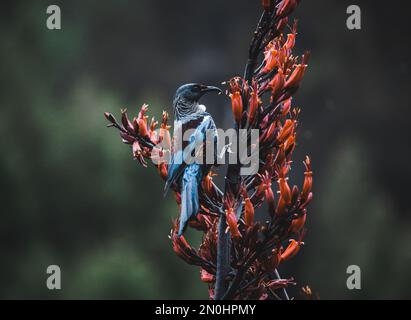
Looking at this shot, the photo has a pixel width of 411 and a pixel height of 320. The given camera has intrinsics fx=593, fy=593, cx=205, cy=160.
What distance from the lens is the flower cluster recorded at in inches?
57.2

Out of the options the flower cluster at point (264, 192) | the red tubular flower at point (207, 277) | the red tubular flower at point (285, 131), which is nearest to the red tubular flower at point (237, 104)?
the flower cluster at point (264, 192)

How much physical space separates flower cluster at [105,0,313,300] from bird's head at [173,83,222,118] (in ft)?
0.83

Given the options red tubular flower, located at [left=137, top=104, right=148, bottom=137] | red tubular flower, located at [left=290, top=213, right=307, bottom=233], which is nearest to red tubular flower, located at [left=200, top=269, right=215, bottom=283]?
red tubular flower, located at [left=290, top=213, right=307, bottom=233]

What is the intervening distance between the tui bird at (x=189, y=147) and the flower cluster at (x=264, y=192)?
40 mm

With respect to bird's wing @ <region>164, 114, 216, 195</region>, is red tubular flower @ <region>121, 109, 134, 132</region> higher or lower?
higher

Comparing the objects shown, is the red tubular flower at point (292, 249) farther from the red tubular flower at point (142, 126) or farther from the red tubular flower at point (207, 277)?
the red tubular flower at point (142, 126)

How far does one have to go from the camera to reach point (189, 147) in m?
1.64

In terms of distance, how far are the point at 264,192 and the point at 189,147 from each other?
27 centimetres

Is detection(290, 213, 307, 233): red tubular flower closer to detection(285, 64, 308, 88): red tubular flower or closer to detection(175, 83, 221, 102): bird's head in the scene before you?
detection(285, 64, 308, 88): red tubular flower

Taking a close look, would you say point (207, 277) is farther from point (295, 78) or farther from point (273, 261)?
point (295, 78)
